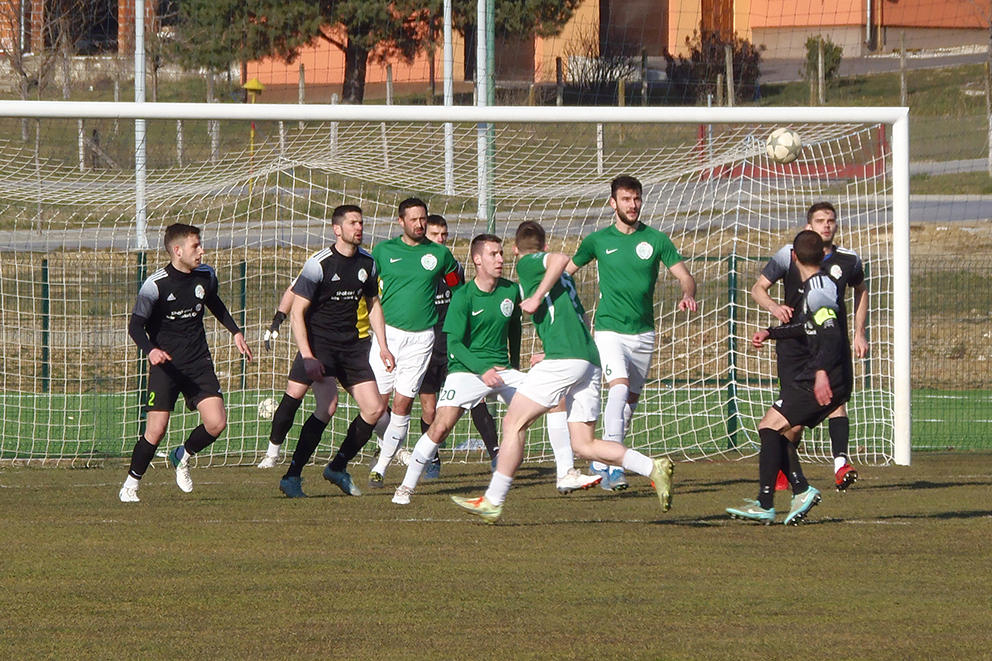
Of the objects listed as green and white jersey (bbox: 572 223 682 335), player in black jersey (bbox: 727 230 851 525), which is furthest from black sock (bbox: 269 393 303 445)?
player in black jersey (bbox: 727 230 851 525)

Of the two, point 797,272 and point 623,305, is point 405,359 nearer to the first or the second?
point 623,305

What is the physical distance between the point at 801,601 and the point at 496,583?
1.39 meters

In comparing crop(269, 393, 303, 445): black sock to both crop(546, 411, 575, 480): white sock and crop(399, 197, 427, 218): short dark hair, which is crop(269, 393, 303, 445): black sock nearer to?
crop(399, 197, 427, 218): short dark hair

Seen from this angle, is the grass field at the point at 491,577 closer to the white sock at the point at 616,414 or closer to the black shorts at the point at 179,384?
the white sock at the point at 616,414

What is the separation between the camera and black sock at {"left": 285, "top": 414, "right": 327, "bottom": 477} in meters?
9.33

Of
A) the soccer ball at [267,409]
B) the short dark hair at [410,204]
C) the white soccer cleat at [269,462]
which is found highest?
the short dark hair at [410,204]

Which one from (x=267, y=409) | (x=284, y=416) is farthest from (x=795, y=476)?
(x=267, y=409)

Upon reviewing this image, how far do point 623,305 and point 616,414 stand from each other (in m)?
0.84

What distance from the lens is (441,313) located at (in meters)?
10.7

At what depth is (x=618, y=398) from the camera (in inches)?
366

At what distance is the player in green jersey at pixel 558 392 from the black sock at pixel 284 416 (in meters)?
2.61

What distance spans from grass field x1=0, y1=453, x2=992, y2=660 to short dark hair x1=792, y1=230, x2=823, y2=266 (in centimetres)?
157

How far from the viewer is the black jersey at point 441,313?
1049 centimetres

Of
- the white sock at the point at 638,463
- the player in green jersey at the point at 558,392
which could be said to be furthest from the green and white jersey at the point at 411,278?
the white sock at the point at 638,463
